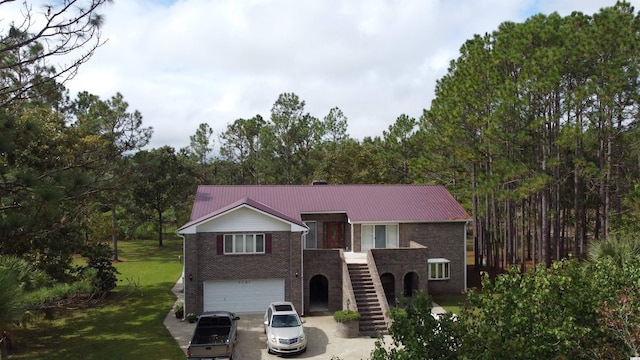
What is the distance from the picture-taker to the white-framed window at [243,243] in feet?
82.8

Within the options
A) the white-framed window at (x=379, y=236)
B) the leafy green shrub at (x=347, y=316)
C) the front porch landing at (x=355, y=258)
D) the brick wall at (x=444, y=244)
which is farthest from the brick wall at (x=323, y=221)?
the leafy green shrub at (x=347, y=316)

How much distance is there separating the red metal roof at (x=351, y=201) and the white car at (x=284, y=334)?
8172 millimetres

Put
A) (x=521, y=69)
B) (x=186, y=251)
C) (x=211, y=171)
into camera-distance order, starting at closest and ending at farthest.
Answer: (x=186, y=251)
(x=521, y=69)
(x=211, y=171)

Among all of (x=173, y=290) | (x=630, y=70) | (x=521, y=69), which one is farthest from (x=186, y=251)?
(x=630, y=70)

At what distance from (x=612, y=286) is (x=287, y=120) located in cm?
5415

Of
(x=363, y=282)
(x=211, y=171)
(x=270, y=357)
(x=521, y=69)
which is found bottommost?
(x=270, y=357)

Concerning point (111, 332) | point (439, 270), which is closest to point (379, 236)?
point (439, 270)

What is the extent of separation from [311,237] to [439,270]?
8376 millimetres

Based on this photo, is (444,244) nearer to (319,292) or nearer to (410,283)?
(410,283)

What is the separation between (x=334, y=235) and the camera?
1190 inches

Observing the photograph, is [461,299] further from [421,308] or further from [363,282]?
[421,308]

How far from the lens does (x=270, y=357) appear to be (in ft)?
63.9

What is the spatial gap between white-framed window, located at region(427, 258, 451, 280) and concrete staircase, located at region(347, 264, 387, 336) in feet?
17.1

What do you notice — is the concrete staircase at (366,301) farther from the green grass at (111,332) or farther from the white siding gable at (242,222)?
the green grass at (111,332)
